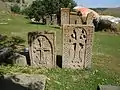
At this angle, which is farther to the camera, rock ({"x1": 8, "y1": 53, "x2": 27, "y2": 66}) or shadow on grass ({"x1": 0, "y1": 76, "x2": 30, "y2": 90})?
rock ({"x1": 8, "y1": 53, "x2": 27, "y2": 66})

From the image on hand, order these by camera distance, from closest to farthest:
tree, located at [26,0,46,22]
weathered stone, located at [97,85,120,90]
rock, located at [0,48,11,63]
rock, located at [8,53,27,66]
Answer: weathered stone, located at [97,85,120,90]
rock, located at [8,53,27,66]
rock, located at [0,48,11,63]
tree, located at [26,0,46,22]

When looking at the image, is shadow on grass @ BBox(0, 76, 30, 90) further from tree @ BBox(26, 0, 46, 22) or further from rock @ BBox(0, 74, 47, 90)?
tree @ BBox(26, 0, 46, 22)

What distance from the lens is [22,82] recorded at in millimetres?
7918

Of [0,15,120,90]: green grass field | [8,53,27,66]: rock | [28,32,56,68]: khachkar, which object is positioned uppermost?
[28,32,56,68]: khachkar

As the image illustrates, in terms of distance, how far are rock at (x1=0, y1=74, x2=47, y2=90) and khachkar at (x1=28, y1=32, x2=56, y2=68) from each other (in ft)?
3.40

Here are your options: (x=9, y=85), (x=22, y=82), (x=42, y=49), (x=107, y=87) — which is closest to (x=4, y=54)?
(x=42, y=49)

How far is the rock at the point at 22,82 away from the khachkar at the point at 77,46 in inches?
Answer: 50.3

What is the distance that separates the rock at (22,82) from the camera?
7.59 metres

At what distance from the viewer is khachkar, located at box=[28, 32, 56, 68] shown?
30.2ft

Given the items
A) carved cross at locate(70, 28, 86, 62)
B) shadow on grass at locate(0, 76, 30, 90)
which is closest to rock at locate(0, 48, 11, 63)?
shadow on grass at locate(0, 76, 30, 90)

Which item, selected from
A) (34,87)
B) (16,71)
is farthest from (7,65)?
(34,87)

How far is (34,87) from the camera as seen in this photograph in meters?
7.62

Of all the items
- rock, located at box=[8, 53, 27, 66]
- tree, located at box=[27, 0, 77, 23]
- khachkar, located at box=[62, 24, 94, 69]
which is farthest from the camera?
tree, located at box=[27, 0, 77, 23]

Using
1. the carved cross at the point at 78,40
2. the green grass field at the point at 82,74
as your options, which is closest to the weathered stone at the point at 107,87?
the green grass field at the point at 82,74
